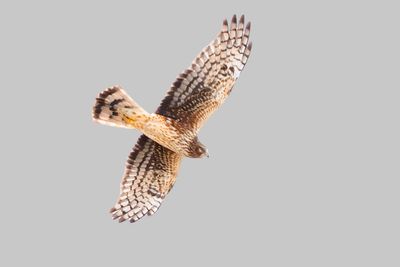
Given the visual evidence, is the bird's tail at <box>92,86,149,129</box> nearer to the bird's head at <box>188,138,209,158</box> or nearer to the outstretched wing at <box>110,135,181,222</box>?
the outstretched wing at <box>110,135,181,222</box>

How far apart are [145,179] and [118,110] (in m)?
1.63

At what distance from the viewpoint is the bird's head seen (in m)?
15.8

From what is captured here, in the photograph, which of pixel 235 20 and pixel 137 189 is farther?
pixel 137 189

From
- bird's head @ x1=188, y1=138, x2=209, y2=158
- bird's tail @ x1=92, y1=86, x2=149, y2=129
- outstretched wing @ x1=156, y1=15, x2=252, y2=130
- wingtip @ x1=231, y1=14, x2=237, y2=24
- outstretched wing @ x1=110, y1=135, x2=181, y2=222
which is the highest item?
wingtip @ x1=231, y1=14, x2=237, y2=24

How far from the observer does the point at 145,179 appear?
1652 centimetres

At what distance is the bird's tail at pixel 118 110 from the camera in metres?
15.4

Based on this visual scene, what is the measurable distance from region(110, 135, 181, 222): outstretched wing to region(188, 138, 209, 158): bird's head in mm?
620

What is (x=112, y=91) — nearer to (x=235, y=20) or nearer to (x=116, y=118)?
(x=116, y=118)

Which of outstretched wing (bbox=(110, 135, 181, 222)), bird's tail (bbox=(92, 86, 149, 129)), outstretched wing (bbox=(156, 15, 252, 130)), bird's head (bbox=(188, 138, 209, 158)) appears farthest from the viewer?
outstretched wing (bbox=(110, 135, 181, 222))

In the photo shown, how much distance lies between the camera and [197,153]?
52.0 feet

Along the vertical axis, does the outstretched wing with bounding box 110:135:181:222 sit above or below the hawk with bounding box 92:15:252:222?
below

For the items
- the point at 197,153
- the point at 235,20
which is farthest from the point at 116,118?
the point at 235,20

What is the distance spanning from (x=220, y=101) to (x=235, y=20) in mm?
1416

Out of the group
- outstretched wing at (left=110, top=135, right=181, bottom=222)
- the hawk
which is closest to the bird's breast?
the hawk
